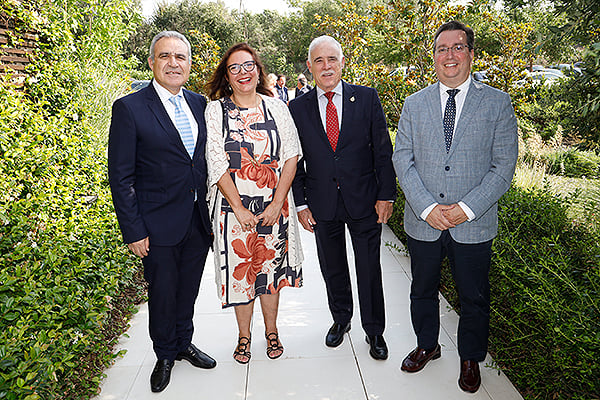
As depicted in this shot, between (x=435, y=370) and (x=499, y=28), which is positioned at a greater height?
(x=499, y=28)

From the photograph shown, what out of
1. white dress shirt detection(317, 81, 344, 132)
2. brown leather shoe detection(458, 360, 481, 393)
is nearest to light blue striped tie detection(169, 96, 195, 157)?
white dress shirt detection(317, 81, 344, 132)

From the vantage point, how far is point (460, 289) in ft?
8.34

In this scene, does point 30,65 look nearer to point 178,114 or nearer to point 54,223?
point 54,223

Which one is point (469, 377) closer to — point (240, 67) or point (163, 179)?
point (163, 179)

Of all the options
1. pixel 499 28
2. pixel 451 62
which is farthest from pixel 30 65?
pixel 499 28

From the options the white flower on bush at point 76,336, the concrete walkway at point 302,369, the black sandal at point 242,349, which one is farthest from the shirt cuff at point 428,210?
the white flower on bush at point 76,336

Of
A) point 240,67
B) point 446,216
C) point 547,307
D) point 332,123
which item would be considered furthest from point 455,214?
point 240,67

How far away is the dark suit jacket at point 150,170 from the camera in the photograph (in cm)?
239

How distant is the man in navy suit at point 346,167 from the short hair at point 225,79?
0.81 ft

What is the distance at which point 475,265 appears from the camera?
2457 millimetres

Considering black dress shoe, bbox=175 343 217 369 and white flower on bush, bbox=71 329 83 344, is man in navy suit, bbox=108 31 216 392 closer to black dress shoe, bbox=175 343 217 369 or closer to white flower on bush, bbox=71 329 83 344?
black dress shoe, bbox=175 343 217 369

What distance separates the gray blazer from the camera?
2.32 meters

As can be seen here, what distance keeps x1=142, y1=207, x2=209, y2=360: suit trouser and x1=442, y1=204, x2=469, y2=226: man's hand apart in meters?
1.51

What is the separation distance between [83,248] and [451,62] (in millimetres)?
2618
